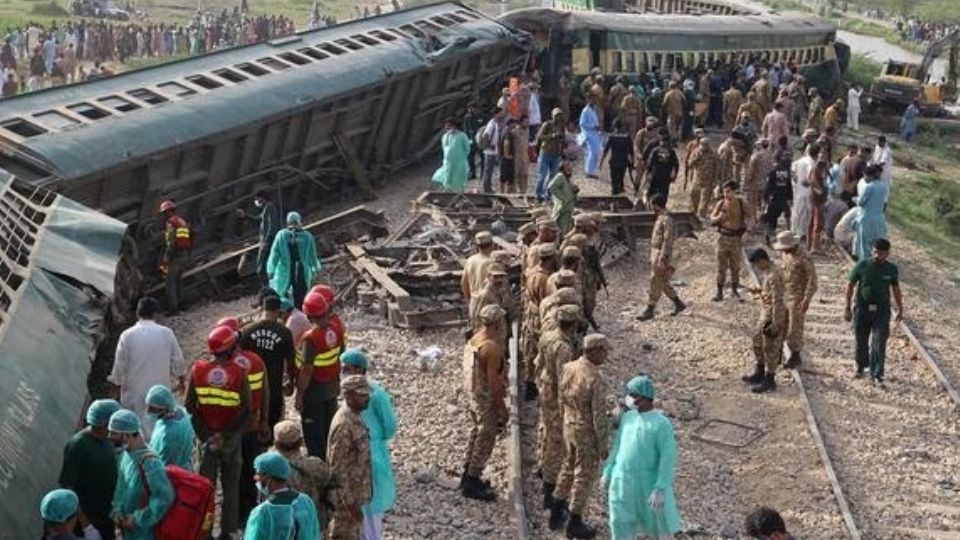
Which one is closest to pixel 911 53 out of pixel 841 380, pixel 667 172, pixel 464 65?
pixel 464 65

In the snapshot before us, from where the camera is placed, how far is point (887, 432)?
454 inches

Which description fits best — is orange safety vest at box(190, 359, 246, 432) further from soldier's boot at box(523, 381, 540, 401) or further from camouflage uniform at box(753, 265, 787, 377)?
camouflage uniform at box(753, 265, 787, 377)

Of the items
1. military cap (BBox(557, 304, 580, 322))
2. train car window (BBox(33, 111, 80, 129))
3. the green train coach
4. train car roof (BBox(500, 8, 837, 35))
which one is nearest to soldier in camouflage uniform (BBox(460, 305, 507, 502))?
military cap (BBox(557, 304, 580, 322))

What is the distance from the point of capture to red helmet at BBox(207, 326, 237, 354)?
772 centimetres

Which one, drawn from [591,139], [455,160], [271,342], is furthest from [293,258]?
[591,139]

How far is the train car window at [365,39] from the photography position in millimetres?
20188

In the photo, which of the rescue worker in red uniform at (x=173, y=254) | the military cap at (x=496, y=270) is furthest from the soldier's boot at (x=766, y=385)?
the rescue worker in red uniform at (x=173, y=254)

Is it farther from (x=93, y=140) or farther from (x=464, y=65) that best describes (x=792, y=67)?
(x=93, y=140)

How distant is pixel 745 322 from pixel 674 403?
2.58m

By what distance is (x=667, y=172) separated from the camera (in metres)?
16.6

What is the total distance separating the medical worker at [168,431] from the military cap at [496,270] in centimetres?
375

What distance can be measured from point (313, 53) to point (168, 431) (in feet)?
40.6

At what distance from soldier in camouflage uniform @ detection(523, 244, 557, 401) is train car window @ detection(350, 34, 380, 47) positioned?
9754mm

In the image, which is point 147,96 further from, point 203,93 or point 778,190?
point 778,190
